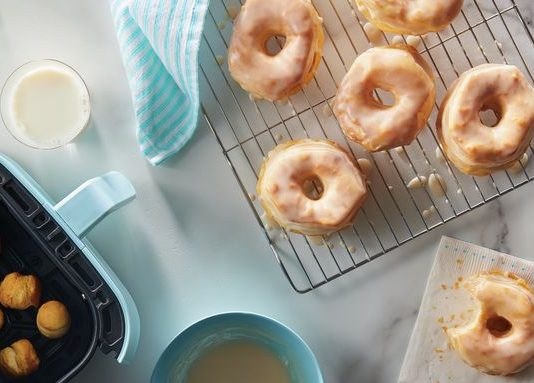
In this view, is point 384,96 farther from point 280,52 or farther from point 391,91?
point 280,52

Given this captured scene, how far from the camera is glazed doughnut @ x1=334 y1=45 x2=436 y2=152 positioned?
5.28 feet

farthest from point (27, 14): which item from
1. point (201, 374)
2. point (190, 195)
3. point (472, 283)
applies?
point (472, 283)

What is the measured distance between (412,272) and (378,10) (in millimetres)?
574

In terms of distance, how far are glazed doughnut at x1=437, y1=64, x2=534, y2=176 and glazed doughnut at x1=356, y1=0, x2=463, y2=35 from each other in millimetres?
126

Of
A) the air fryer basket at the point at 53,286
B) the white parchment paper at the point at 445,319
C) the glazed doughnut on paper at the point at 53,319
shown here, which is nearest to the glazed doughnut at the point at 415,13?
the white parchment paper at the point at 445,319

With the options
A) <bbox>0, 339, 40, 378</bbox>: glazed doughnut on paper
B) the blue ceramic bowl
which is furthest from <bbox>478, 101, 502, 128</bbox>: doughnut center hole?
<bbox>0, 339, 40, 378</bbox>: glazed doughnut on paper

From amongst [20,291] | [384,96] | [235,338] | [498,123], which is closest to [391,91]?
[384,96]

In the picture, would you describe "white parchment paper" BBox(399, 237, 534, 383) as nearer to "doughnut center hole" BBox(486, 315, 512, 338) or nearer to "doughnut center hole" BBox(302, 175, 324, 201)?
"doughnut center hole" BBox(486, 315, 512, 338)

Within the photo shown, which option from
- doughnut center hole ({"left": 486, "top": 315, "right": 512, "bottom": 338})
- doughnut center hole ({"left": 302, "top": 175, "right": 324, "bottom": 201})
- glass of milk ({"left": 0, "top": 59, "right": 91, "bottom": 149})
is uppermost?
glass of milk ({"left": 0, "top": 59, "right": 91, "bottom": 149})

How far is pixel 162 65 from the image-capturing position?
170cm

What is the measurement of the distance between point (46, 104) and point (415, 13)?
31.4 inches

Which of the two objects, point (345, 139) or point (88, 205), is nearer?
point (88, 205)

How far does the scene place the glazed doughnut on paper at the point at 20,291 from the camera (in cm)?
162

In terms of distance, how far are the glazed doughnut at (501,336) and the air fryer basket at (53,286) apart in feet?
2.39
